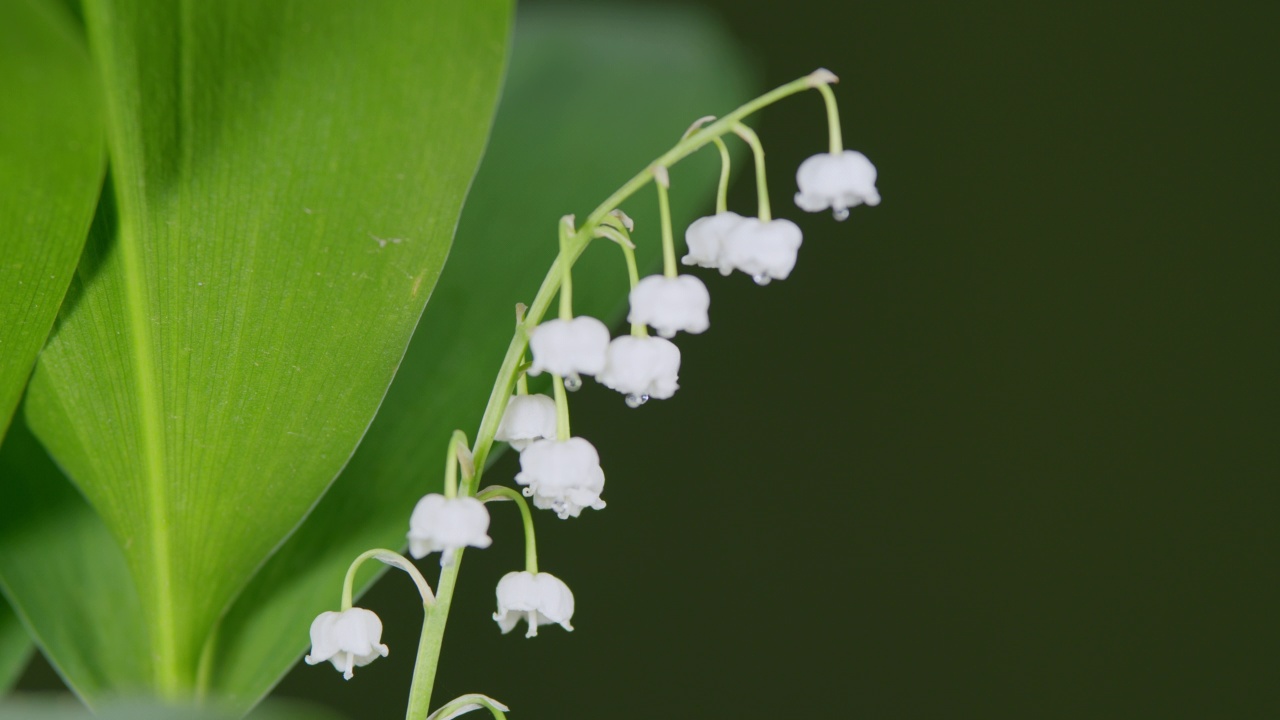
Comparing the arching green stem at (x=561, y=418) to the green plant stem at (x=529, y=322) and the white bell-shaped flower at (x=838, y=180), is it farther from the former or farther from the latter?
the white bell-shaped flower at (x=838, y=180)

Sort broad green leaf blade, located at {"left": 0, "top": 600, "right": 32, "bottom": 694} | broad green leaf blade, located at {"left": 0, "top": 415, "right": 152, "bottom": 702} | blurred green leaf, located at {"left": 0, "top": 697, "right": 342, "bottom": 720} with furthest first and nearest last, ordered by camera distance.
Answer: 1. broad green leaf blade, located at {"left": 0, "top": 600, "right": 32, "bottom": 694}
2. broad green leaf blade, located at {"left": 0, "top": 415, "right": 152, "bottom": 702}
3. blurred green leaf, located at {"left": 0, "top": 697, "right": 342, "bottom": 720}

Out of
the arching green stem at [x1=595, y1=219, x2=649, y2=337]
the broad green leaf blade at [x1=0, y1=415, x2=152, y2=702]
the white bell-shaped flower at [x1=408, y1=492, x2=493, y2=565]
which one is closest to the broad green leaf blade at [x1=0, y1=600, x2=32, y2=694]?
the broad green leaf blade at [x1=0, y1=415, x2=152, y2=702]

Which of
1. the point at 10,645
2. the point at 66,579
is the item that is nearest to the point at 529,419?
the point at 66,579

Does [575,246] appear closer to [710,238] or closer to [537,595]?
[710,238]

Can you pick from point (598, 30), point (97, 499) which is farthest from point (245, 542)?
point (598, 30)

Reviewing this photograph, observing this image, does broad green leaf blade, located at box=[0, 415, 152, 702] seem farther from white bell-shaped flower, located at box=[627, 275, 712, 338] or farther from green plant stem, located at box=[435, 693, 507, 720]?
white bell-shaped flower, located at box=[627, 275, 712, 338]

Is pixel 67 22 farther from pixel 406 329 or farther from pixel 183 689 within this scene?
pixel 183 689

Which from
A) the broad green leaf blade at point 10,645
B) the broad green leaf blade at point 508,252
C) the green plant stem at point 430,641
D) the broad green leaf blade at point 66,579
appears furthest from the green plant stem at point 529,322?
the broad green leaf blade at point 10,645
